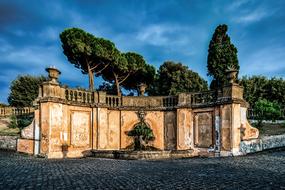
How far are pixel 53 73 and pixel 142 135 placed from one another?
24.6 feet

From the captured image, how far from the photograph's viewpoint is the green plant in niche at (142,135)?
19.2 metres

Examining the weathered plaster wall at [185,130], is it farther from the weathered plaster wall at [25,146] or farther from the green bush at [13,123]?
the green bush at [13,123]

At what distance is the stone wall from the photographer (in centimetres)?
1797

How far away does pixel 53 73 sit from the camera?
16.4 meters

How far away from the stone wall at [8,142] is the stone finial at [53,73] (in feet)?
16.9

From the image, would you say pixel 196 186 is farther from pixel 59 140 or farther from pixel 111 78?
pixel 111 78

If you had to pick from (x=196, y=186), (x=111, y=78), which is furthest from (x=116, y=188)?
(x=111, y=78)

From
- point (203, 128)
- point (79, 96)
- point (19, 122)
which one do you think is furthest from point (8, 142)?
point (203, 128)

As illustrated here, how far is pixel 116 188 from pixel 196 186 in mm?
2022

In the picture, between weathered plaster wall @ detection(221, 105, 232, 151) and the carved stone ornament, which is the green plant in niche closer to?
the carved stone ornament

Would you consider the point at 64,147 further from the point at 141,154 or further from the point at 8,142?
the point at 141,154

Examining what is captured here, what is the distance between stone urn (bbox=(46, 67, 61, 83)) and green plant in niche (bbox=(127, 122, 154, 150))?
6.68m

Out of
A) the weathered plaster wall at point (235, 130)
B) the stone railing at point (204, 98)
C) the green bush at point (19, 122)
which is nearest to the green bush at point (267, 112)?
the stone railing at point (204, 98)

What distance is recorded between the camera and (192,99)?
19.5 m
